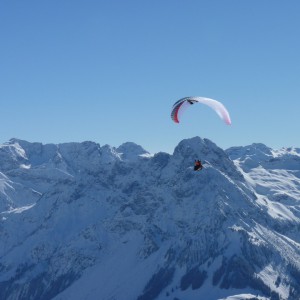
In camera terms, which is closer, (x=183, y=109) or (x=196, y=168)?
(x=196, y=168)

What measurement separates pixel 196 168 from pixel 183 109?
16446 mm

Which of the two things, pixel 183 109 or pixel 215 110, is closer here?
pixel 215 110

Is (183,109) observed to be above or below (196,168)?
above

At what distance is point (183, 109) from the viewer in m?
152

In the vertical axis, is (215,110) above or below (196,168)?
above

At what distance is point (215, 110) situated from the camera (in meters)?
138

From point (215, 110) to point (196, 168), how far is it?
13.6m

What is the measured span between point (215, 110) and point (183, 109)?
15898mm

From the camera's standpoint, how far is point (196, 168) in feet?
469
